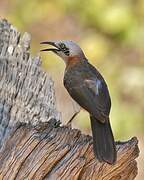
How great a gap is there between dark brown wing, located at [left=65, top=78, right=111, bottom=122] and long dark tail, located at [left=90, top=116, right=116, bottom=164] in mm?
66

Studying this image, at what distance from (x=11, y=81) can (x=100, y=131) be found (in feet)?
2.33

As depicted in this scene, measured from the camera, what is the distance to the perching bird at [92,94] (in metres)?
4.74

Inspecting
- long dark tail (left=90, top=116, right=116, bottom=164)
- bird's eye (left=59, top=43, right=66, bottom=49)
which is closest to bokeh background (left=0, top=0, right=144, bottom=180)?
bird's eye (left=59, top=43, right=66, bottom=49)

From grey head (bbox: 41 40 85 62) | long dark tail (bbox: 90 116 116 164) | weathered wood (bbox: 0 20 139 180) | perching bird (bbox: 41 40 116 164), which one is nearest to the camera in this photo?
weathered wood (bbox: 0 20 139 180)

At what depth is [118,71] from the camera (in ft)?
31.3

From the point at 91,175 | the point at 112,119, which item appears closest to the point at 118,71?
the point at 112,119

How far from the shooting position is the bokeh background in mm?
8984

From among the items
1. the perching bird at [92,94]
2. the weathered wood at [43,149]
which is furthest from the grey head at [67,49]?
the weathered wood at [43,149]

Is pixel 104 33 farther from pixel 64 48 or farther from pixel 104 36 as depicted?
pixel 64 48

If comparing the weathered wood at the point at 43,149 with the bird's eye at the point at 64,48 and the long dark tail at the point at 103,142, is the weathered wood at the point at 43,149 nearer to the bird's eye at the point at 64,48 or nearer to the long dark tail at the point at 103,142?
the long dark tail at the point at 103,142

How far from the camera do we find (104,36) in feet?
32.8

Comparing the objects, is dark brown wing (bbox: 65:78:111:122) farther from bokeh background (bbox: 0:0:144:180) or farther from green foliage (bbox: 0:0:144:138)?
green foliage (bbox: 0:0:144:138)

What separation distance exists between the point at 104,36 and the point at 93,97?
4476 millimetres

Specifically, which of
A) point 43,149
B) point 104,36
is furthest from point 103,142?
point 104,36
